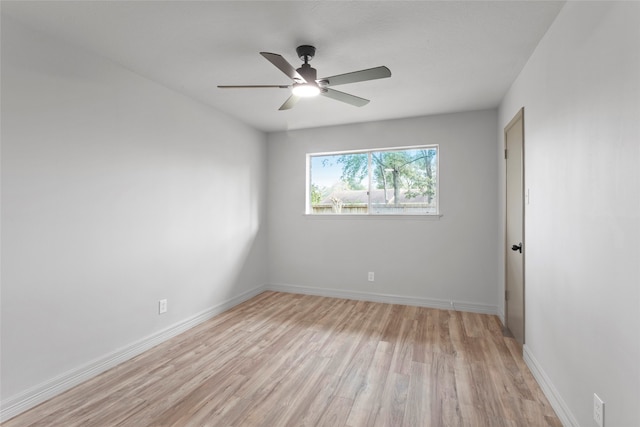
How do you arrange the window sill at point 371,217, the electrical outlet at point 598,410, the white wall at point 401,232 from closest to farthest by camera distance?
the electrical outlet at point 598,410 → the white wall at point 401,232 → the window sill at point 371,217

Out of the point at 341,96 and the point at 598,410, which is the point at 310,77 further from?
the point at 598,410

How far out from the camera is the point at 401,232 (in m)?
4.06

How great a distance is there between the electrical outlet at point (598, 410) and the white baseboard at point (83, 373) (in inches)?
123

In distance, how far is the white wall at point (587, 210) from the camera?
1.20m

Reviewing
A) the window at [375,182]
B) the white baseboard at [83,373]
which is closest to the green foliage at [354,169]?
the window at [375,182]

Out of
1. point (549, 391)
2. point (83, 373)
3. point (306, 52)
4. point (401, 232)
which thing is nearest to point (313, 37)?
point (306, 52)

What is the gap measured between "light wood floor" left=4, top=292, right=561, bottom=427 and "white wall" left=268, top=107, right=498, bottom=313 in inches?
25.0

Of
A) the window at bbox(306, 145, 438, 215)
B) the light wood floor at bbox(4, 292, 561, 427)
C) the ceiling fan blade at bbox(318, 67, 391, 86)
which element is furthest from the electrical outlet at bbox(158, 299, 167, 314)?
the ceiling fan blade at bbox(318, 67, 391, 86)

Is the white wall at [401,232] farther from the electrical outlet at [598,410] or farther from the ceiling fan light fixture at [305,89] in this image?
the electrical outlet at [598,410]

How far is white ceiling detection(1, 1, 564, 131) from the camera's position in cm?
184

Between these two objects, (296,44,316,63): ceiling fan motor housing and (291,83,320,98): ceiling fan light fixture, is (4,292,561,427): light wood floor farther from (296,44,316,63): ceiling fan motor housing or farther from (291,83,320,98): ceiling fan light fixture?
(296,44,316,63): ceiling fan motor housing

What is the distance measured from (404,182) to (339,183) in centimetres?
92

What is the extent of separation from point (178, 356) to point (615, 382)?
2.86 meters

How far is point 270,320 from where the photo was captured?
350 cm
